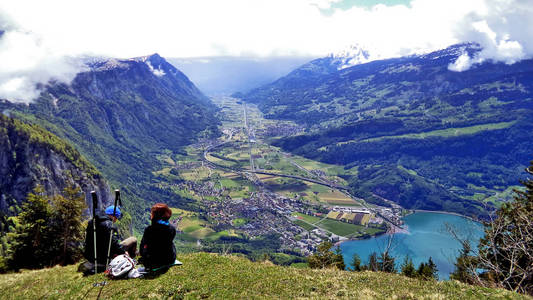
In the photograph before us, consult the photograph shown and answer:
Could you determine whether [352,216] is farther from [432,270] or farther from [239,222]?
[432,270]

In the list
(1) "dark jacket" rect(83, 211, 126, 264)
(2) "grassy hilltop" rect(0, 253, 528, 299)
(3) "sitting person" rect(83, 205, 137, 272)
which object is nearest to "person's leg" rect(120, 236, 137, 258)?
(3) "sitting person" rect(83, 205, 137, 272)

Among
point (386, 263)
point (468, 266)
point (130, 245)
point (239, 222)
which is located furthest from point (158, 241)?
point (239, 222)

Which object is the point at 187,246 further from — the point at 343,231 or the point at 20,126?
the point at 20,126

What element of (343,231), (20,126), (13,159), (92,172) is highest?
(20,126)

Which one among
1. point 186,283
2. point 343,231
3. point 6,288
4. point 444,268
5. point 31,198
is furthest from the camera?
point 343,231

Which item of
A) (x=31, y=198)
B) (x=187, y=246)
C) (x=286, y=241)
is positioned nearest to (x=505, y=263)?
(x=31, y=198)

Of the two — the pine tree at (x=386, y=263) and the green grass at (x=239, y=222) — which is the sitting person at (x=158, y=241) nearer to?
the pine tree at (x=386, y=263)

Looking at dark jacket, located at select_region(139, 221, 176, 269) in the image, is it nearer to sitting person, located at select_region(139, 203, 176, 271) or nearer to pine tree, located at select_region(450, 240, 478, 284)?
sitting person, located at select_region(139, 203, 176, 271)

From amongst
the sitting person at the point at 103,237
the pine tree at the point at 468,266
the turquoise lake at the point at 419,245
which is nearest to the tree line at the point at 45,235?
the sitting person at the point at 103,237
